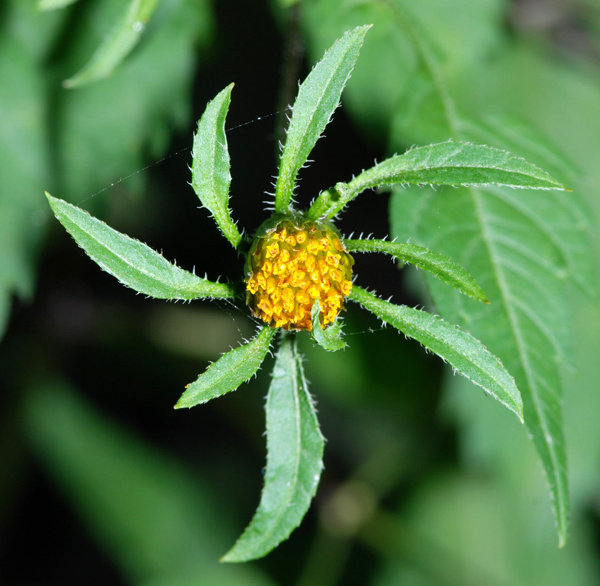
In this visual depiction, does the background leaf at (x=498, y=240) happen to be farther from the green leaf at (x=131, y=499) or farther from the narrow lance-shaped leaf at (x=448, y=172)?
the green leaf at (x=131, y=499)

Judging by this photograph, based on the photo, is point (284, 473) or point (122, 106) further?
point (122, 106)

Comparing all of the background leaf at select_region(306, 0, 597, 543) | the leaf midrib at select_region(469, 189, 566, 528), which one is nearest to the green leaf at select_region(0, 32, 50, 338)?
the background leaf at select_region(306, 0, 597, 543)

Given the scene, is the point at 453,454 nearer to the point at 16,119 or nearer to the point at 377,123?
the point at 377,123

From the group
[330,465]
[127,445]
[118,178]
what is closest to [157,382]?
[127,445]

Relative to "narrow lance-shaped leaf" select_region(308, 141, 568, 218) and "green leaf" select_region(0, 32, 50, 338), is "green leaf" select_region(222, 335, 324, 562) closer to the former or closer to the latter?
"narrow lance-shaped leaf" select_region(308, 141, 568, 218)

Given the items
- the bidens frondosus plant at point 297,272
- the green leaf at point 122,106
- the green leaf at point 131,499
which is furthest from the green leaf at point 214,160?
the green leaf at point 131,499

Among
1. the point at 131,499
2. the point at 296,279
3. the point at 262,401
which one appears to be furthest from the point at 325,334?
the point at 131,499

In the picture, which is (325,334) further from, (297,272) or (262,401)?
(262,401)
